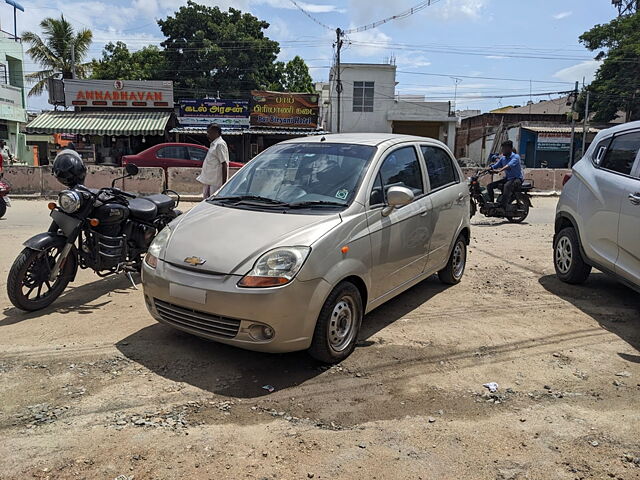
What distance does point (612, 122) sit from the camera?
36781 mm

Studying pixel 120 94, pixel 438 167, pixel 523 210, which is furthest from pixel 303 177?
pixel 120 94

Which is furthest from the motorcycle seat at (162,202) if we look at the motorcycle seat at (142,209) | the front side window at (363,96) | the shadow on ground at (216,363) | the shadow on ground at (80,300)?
the front side window at (363,96)

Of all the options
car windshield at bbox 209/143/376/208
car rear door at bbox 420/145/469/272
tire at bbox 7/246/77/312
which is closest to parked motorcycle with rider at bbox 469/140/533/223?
car rear door at bbox 420/145/469/272

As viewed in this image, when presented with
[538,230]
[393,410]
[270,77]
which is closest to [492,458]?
[393,410]

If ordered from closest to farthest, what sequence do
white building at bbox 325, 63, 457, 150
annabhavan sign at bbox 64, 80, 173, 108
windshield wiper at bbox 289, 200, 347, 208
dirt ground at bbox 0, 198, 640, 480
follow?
dirt ground at bbox 0, 198, 640, 480
windshield wiper at bbox 289, 200, 347, 208
annabhavan sign at bbox 64, 80, 173, 108
white building at bbox 325, 63, 457, 150

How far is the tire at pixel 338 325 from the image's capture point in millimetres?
3510

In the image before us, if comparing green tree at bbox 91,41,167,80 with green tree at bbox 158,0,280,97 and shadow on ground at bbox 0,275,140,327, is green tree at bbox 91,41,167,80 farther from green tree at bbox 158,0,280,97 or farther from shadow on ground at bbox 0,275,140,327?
shadow on ground at bbox 0,275,140,327

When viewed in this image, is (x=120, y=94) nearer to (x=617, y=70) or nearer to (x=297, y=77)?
(x=297, y=77)

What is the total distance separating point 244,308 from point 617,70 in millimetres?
39342

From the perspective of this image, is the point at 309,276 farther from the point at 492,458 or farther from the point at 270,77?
the point at 270,77

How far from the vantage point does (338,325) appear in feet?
12.2

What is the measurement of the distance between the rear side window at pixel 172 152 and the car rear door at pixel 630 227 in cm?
1340

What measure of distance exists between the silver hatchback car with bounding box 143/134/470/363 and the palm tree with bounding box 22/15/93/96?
35189 millimetres

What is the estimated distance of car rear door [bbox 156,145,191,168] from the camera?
1581 centimetres
